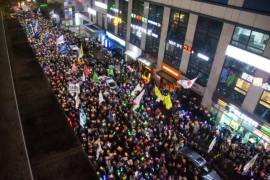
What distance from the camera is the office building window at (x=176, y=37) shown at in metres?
27.1

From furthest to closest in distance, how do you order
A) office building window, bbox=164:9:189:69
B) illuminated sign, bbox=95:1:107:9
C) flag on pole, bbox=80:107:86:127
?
illuminated sign, bbox=95:1:107:9
office building window, bbox=164:9:189:69
flag on pole, bbox=80:107:86:127

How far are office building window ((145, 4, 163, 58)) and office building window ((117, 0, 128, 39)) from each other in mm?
6975

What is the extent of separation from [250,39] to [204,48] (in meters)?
5.08

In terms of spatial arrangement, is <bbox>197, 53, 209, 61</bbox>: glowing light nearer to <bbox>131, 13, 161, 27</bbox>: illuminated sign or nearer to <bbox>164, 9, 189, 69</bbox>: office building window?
<bbox>164, 9, 189, 69</bbox>: office building window

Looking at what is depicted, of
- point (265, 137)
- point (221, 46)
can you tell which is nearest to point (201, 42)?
point (221, 46)

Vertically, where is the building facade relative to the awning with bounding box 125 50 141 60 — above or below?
above

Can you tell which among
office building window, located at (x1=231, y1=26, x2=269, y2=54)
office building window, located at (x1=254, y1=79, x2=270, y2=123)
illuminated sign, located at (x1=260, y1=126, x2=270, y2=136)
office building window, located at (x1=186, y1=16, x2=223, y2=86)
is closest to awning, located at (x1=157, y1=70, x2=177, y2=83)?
office building window, located at (x1=186, y1=16, x2=223, y2=86)

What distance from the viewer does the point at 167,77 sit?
29.4m

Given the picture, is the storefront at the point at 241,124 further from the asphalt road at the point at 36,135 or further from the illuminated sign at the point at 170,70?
the asphalt road at the point at 36,135

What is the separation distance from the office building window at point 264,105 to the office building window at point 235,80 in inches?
60.9

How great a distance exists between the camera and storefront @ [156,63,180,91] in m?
28.7

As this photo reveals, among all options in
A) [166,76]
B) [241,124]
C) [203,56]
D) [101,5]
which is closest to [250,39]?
[203,56]

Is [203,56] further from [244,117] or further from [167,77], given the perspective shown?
[244,117]

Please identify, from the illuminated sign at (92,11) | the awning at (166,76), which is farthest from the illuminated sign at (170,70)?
the illuminated sign at (92,11)
